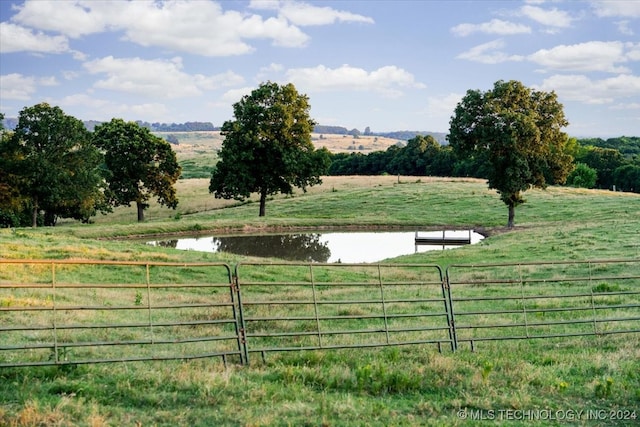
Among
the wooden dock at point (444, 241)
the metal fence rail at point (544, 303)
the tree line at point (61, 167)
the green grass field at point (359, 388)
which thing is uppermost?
the tree line at point (61, 167)

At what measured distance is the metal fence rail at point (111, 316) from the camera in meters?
9.23

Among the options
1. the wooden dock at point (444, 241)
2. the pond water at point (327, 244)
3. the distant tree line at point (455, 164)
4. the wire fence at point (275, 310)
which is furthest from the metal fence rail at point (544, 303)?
the distant tree line at point (455, 164)

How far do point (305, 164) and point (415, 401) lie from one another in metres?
49.1

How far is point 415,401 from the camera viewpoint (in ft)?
26.8

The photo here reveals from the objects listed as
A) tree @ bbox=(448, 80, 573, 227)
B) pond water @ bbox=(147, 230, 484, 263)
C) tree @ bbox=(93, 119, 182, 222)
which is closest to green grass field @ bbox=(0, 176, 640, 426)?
pond water @ bbox=(147, 230, 484, 263)

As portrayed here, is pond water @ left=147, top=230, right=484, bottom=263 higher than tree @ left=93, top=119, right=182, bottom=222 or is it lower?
lower

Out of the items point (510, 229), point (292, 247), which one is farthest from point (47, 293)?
point (510, 229)

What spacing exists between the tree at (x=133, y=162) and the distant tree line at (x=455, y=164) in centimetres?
5299

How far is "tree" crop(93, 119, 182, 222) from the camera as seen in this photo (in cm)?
6259

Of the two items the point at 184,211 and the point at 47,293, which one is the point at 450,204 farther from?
the point at 47,293

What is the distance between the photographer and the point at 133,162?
62500 millimetres

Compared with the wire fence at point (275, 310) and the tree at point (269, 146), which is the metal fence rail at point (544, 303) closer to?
the wire fence at point (275, 310)

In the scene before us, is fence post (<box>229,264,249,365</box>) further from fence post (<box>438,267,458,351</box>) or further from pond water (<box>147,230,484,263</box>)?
pond water (<box>147,230,484,263</box>)

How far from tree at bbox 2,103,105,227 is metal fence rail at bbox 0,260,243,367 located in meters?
32.9
